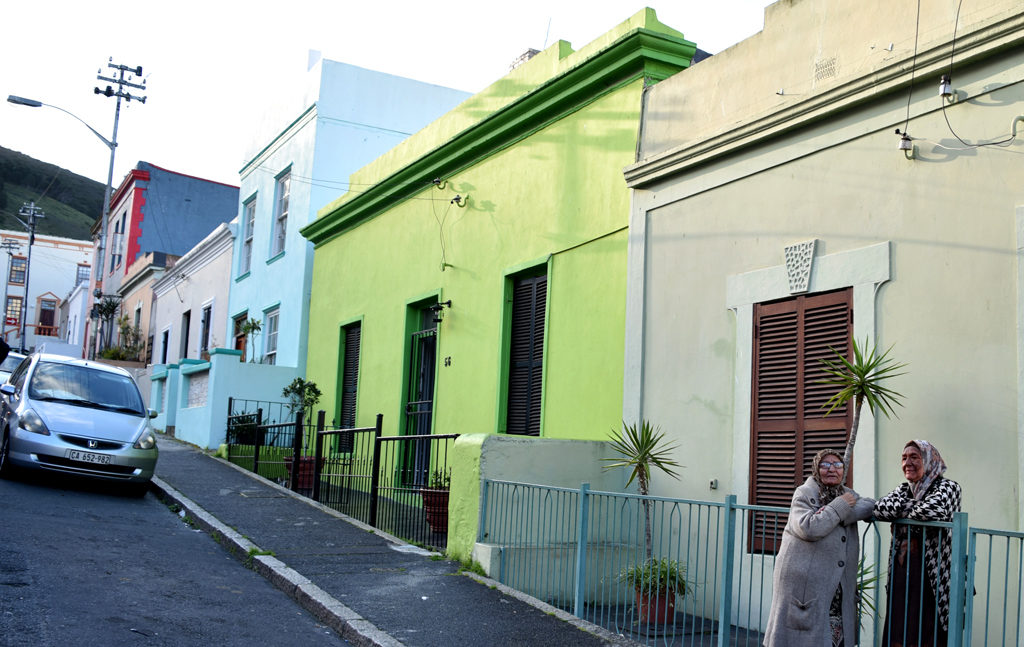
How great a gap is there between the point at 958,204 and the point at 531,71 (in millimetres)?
6530

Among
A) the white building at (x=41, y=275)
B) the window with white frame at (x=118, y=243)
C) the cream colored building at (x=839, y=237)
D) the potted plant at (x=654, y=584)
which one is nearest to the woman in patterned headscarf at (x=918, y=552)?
the cream colored building at (x=839, y=237)

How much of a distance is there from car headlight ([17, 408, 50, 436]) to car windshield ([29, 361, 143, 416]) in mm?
481

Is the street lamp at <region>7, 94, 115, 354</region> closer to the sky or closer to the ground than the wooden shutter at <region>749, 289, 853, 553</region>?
closer to the sky

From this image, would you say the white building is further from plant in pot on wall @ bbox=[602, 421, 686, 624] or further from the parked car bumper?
plant in pot on wall @ bbox=[602, 421, 686, 624]

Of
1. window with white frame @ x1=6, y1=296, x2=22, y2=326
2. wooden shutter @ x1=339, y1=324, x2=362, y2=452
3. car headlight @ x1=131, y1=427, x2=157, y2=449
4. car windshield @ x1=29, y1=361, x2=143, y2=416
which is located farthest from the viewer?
window with white frame @ x1=6, y1=296, x2=22, y2=326

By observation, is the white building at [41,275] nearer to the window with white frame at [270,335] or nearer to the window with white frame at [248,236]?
the window with white frame at [248,236]

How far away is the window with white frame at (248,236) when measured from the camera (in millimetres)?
22453

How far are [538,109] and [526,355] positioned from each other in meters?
2.91

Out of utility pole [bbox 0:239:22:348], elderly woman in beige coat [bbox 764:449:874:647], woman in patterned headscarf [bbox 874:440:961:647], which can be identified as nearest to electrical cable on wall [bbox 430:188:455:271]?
elderly woman in beige coat [bbox 764:449:874:647]

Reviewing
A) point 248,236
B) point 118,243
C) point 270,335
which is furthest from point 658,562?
point 118,243

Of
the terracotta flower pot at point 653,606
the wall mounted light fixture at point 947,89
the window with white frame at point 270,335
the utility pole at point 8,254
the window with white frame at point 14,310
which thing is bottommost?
the terracotta flower pot at point 653,606

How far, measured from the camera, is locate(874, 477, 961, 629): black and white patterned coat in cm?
524

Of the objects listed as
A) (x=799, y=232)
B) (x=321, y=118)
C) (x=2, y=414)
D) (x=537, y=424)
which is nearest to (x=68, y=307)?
(x=321, y=118)

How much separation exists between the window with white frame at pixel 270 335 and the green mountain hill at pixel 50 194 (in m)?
117
